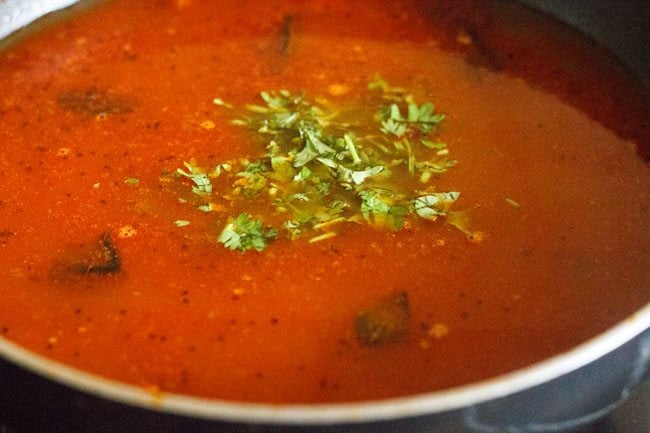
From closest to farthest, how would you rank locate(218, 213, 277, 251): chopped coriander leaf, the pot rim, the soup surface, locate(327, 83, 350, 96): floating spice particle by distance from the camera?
the pot rim
the soup surface
locate(218, 213, 277, 251): chopped coriander leaf
locate(327, 83, 350, 96): floating spice particle

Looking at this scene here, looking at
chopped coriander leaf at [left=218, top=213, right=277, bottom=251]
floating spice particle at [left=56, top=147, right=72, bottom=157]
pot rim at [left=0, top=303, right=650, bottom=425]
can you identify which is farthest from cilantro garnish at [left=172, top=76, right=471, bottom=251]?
pot rim at [left=0, top=303, right=650, bottom=425]

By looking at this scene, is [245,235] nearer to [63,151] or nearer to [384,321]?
[384,321]

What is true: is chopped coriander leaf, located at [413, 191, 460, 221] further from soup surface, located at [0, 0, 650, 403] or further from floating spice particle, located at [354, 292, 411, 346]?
floating spice particle, located at [354, 292, 411, 346]

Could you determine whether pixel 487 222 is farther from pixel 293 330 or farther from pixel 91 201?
pixel 91 201

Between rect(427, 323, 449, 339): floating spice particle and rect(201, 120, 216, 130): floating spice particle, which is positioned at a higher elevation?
rect(201, 120, 216, 130): floating spice particle

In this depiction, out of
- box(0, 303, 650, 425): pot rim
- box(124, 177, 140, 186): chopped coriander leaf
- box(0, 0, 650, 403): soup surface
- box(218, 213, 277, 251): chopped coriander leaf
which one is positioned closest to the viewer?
box(0, 303, 650, 425): pot rim

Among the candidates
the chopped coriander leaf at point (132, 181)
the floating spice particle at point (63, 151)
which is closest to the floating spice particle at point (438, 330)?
the chopped coriander leaf at point (132, 181)

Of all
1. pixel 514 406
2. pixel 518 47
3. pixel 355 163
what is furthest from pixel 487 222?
pixel 518 47

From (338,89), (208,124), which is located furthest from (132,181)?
(338,89)
